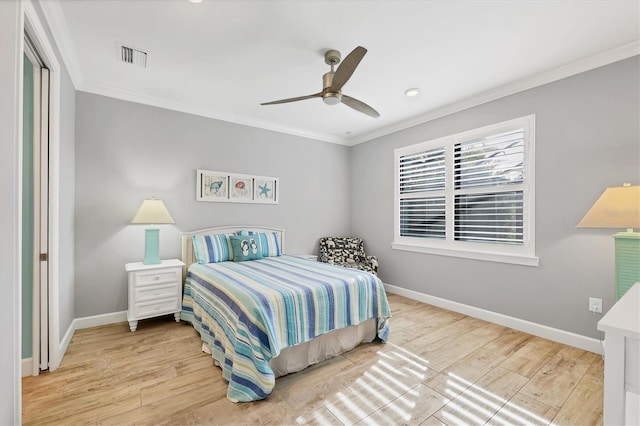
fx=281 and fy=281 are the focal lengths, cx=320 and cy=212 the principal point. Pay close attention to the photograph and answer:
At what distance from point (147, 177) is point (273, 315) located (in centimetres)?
250

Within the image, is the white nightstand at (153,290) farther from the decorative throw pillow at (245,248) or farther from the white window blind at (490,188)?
the white window blind at (490,188)

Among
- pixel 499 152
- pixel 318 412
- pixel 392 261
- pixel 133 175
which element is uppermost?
pixel 499 152

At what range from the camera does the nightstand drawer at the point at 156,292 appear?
2945 millimetres

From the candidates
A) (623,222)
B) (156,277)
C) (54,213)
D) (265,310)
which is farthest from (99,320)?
(623,222)

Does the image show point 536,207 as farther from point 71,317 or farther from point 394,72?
point 71,317

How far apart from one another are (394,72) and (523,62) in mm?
1171

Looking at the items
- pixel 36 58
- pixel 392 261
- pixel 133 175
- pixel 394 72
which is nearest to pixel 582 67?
pixel 394 72

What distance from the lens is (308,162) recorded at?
15.6 feet

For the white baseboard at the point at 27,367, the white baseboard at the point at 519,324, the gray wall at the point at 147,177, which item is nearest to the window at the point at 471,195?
the white baseboard at the point at 519,324

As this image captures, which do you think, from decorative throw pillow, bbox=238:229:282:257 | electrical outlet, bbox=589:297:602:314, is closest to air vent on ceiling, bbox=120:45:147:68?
decorative throw pillow, bbox=238:229:282:257

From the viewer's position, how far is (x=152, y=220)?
302 cm

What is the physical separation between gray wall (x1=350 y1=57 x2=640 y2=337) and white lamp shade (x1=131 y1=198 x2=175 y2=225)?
353cm

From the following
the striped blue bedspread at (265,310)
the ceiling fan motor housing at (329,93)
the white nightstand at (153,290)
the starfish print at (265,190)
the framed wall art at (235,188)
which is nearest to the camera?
the striped blue bedspread at (265,310)

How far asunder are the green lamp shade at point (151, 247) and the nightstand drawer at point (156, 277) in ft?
0.51
